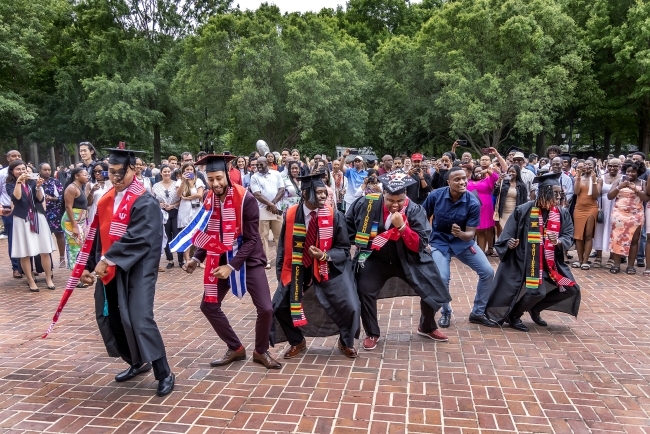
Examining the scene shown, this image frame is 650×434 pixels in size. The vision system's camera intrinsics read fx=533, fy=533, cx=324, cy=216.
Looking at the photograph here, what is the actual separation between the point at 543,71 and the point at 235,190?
23.4m

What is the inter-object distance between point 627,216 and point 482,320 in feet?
14.9

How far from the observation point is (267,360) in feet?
16.3

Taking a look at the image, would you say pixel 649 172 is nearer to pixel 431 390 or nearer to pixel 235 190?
pixel 431 390

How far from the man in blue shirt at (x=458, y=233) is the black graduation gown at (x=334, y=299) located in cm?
134

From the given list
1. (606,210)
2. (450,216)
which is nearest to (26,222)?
(450,216)

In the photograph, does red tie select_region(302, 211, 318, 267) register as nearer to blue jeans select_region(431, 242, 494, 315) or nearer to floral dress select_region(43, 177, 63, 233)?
blue jeans select_region(431, 242, 494, 315)

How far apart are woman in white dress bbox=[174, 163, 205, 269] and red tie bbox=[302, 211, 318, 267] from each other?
16.1 ft

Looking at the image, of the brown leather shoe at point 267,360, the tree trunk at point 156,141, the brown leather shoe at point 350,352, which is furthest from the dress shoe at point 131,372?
the tree trunk at point 156,141

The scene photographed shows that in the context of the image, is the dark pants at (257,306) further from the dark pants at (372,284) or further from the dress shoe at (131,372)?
the dark pants at (372,284)

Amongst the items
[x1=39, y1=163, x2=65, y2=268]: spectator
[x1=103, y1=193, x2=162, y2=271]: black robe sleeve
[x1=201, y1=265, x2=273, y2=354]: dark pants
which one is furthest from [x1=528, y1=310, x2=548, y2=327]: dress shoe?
[x1=39, y1=163, x2=65, y2=268]: spectator

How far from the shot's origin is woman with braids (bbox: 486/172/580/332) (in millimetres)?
5902

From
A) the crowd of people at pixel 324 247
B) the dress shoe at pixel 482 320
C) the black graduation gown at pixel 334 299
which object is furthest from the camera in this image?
the dress shoe at pixel 482 320

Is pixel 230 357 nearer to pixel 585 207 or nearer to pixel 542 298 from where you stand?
pixel 542 298

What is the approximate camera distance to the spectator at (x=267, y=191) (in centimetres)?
967
